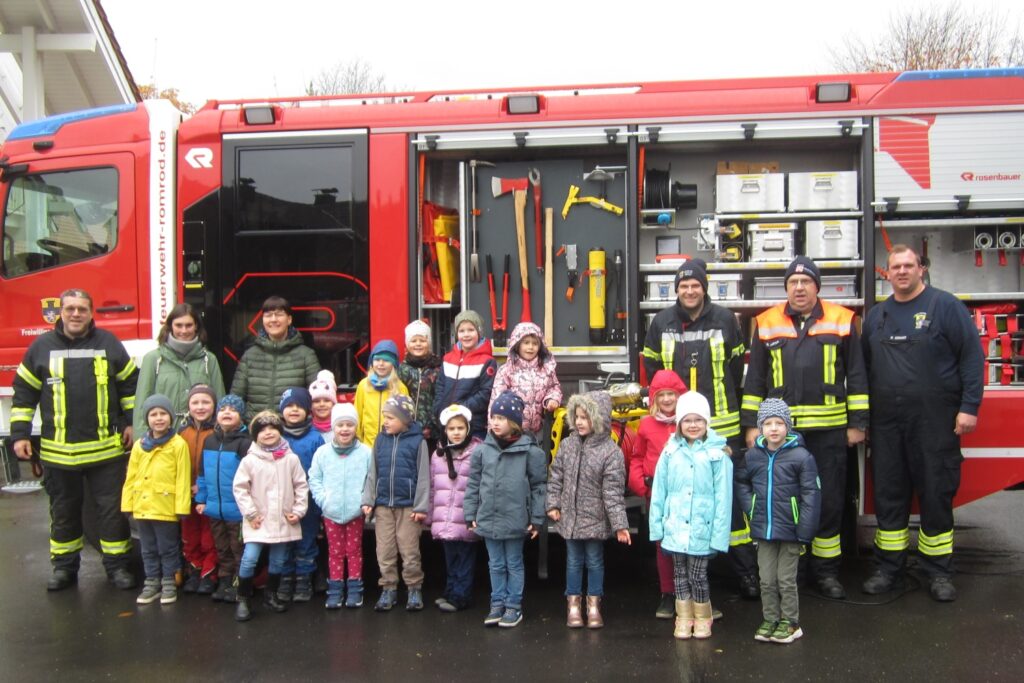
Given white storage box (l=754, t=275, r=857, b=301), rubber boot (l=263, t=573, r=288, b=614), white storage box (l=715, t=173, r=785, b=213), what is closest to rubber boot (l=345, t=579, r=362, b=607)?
rubber boot (l=263, t=573, r=288, b=614)

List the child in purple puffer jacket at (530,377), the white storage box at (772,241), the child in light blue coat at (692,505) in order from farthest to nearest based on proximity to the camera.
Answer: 1. the white storage box at (772,241)
2. the child in purple puffer jacket at (530,377)
3. the child in light blue coat at (692,505)

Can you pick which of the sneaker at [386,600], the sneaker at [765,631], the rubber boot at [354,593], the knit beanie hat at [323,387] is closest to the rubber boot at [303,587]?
the rubber boot at [354,593]

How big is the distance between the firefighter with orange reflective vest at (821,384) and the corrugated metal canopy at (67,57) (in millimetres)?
10994

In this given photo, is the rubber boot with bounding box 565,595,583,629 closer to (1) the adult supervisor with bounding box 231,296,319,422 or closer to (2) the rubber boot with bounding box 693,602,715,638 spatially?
(2) the rubber boot with bounding box 693,602,715,638

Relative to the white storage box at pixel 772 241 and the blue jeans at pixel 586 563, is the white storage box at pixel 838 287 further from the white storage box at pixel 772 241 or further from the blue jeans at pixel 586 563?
the blue jeans at pixel 586 563

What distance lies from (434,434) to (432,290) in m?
1.18

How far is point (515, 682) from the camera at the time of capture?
405 cm

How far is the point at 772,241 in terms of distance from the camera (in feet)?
18.7

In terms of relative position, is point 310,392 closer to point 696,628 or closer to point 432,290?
point 432,290

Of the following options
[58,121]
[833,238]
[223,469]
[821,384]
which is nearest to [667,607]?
[821,384]

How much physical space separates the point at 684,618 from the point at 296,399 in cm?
250

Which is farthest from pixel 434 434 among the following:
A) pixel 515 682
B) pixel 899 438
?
pixel 899 438

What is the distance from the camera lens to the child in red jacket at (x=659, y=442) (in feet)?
15.9

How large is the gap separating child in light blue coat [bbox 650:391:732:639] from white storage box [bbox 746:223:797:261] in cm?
156
